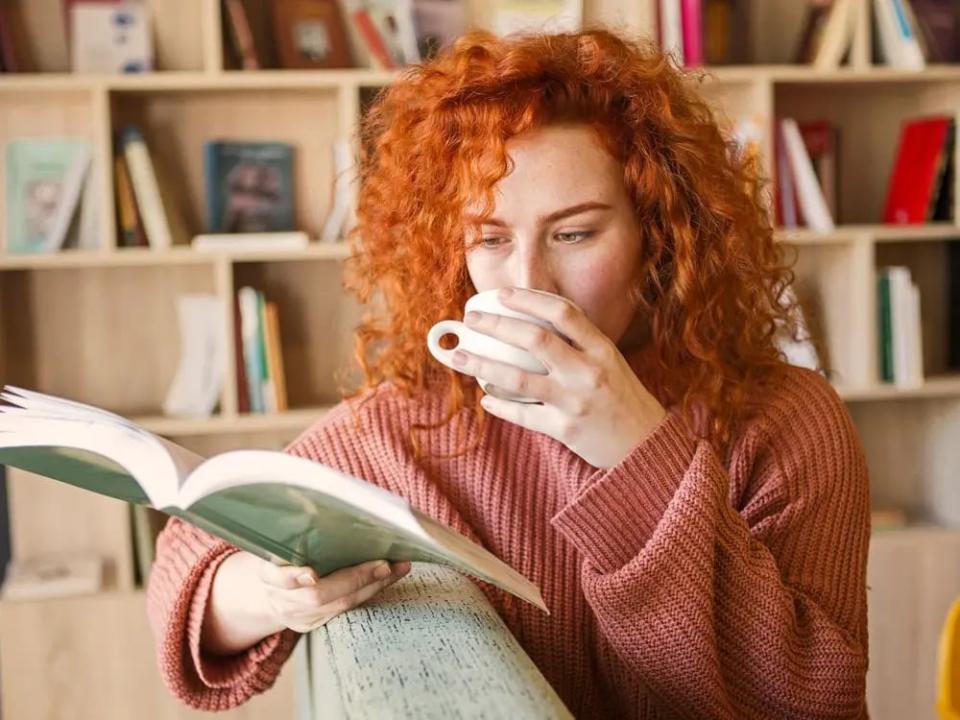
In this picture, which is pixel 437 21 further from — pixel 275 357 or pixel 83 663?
pixel 83 663

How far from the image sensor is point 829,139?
289cm

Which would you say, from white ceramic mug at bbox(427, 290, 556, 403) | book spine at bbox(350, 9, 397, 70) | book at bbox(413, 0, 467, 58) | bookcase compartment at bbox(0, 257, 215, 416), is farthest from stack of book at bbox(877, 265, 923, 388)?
white ceramic mug at bbox(427, 290, 556, 403)

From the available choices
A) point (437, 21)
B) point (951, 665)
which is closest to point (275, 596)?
point (951, 665)

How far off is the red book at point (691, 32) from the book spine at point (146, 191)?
1224 millimetres

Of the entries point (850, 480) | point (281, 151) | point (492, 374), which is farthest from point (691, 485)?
point (281, 151)

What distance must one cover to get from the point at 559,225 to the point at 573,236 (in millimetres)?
20

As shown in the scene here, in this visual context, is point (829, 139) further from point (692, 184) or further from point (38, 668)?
point (38, 668)

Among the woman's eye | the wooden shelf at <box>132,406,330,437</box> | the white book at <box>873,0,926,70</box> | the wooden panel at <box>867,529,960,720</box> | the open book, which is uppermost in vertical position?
the white book at <box>873,0,926,70</box>

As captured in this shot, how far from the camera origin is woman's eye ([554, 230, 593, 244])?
1190 mm

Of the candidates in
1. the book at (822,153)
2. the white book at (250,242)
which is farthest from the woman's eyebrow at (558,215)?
the book at (822,153)

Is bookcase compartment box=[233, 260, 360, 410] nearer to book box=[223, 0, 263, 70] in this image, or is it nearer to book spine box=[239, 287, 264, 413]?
book spine box=[239, 287, 264, 413]

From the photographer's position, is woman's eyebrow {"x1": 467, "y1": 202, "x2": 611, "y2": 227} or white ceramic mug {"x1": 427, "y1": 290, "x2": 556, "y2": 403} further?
woman's eyebrow {"x1": 467, "y1": 202, "x2": 611, "y2": 227}

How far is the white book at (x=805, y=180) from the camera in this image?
2789mm

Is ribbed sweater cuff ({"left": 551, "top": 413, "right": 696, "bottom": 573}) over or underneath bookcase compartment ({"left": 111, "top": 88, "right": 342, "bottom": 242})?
underneath
